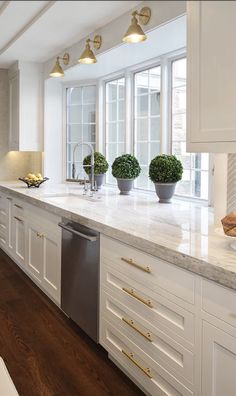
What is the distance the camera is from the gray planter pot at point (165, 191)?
274cm

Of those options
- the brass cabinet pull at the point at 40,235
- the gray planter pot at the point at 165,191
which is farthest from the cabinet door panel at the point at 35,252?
the gray planter pot at the point at 165,191

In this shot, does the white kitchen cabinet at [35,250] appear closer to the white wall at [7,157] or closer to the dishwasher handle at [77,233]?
the dishwasher handle at [77,233]

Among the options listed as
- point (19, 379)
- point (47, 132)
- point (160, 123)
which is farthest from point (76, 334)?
point (47, 132)

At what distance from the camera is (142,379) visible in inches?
69.1

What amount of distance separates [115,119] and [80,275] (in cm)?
212

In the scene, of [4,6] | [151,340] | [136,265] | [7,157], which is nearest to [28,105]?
[7,157]

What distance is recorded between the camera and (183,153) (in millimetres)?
3111

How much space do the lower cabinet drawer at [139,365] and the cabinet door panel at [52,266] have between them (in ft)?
2.30

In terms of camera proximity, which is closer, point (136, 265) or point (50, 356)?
point (136, 265)

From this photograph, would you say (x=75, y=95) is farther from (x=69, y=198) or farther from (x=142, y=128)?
(x=69, y=198)

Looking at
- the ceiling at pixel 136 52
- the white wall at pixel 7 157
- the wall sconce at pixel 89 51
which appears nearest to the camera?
the wall sconce at pixel 89 51

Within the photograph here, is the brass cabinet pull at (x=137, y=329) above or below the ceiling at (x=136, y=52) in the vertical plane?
below

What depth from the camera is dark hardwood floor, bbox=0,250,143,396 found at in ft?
6.30

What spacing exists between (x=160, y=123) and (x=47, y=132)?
5.54 ft
